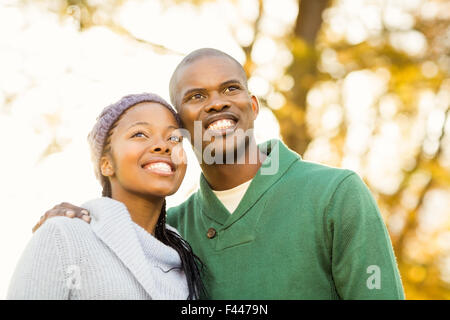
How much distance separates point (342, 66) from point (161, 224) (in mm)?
3647

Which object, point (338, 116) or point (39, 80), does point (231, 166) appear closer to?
point (39, 80)

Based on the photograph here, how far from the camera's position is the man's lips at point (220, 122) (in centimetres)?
306

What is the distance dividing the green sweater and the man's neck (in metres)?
0.12

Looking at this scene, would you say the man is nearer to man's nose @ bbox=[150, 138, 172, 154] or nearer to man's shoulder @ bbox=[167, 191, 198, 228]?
man's shoulder @ bbox=[167, 191, 198, 228]

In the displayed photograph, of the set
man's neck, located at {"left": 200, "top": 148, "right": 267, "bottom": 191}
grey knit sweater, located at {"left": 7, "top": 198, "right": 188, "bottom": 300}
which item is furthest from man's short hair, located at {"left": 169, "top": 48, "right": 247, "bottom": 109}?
grey knit sweater, located at {"left": 7, "top": 198, "right": 188, "bottom": 300}

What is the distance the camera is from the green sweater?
2.49 metres

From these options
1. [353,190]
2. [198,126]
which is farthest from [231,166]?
[353,190]

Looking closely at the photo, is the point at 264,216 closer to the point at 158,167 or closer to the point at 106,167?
the point at 158,167

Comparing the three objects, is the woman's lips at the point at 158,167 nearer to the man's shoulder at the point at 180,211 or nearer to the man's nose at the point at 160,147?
the man's nose at the point at 160,147

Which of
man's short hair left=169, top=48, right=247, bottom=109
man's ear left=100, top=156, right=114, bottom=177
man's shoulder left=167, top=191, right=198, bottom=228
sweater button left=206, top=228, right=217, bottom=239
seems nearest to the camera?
man's ear left=100, top=156, right=114, bottom=177

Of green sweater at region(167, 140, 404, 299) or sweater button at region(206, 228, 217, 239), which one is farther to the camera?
sweater button at region(206, 228, 217, 239)

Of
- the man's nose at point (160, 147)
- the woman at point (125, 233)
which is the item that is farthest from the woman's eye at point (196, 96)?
the man's nose at point (160, 147)

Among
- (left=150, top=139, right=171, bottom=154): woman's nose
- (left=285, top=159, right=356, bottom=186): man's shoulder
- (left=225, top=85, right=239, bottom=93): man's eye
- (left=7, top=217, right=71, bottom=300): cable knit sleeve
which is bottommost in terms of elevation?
(left=7, top=217, right=71, bottom=300): cable knit sleeve
